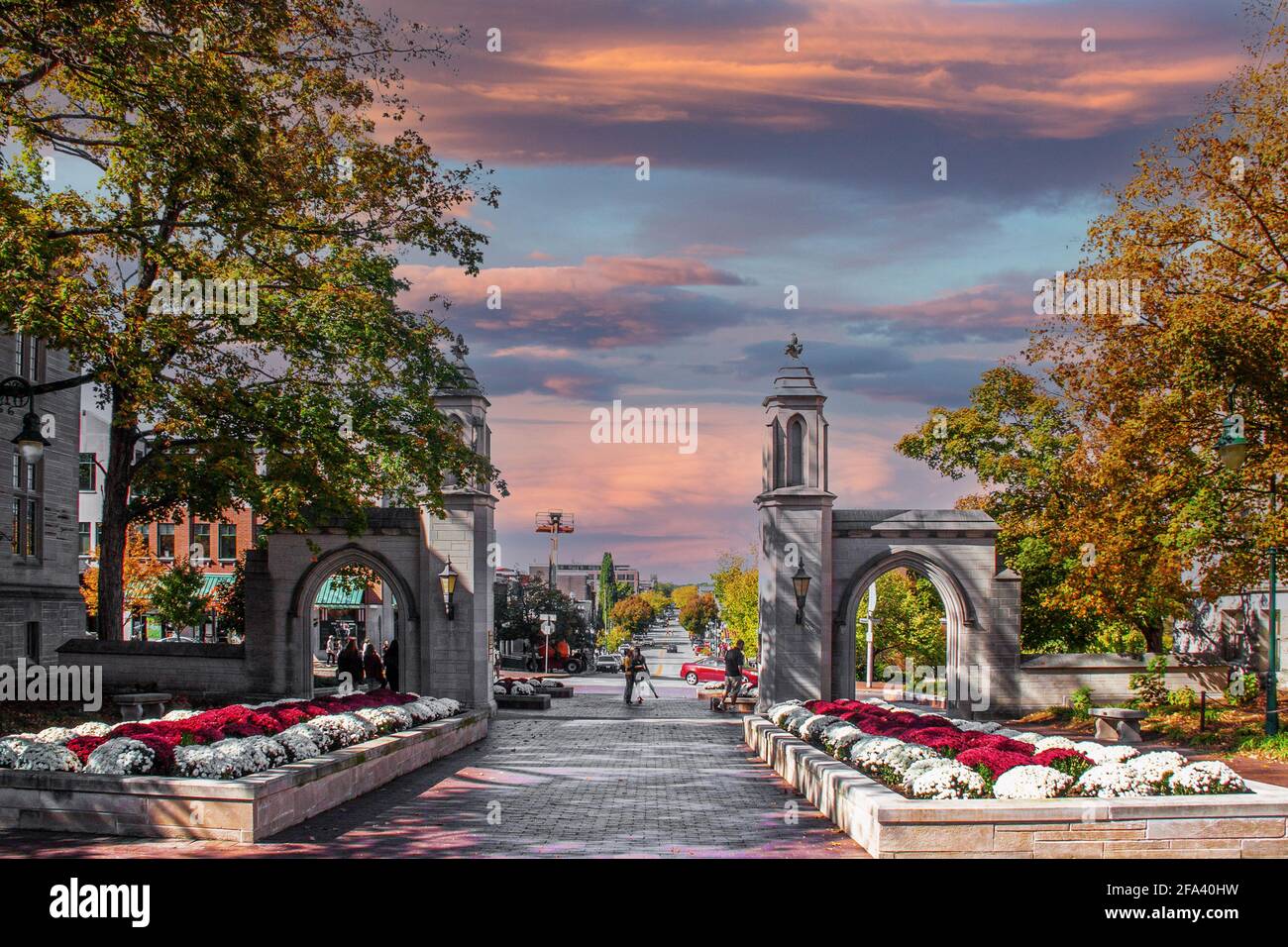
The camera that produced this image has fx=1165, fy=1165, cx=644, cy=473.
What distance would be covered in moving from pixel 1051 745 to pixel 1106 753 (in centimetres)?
107

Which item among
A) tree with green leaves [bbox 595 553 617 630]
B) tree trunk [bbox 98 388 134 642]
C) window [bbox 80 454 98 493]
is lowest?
tree with green leaves [bbox 595 553 617 630]

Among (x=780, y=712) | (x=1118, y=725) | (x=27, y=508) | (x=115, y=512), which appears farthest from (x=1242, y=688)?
(x=27, y=508)

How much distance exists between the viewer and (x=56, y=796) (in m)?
11.6

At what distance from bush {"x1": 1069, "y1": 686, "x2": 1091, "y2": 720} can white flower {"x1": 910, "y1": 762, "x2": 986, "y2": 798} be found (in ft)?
46.7

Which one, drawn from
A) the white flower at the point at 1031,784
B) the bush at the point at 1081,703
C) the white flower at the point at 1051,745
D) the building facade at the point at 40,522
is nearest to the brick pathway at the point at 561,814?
the white flower at the point at 1031,784

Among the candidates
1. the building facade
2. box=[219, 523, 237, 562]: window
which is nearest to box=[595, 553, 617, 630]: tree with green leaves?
box=[219, 523, 237, 562]: window

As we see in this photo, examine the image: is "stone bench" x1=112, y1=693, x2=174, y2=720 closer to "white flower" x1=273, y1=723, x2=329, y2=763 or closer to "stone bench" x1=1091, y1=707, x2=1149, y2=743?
"white flower" x1=273, y1=723, x2=329, y2=763

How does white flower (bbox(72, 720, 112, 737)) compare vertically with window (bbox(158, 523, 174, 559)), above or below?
below

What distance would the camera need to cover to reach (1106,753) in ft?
42.3

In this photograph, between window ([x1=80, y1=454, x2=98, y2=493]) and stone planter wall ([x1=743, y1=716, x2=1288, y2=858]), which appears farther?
window ([x1=80, y1=454, x2=98, y2=493])

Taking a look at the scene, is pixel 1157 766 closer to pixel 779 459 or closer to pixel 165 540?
pixel 779 459

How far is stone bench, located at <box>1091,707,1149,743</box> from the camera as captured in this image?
66.3ft

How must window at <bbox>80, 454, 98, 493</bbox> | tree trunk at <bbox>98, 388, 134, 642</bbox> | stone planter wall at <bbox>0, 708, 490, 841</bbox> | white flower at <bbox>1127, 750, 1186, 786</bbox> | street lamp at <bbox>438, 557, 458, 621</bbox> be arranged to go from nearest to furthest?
stone planter wall at <bbox>0, 708, 490, 841</bbox> → white flower at <bbox>1127, 750, 1186, 786</bbox> → tree trunk at <bbox>98, 388, 134, 642</bbox> → street lamp at <bbox>438, 557, 458, 621</bbox> → window at <bbox>80, 454, 98, 493</bbox>
